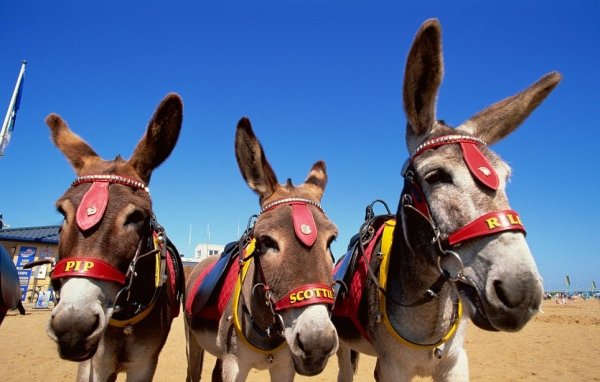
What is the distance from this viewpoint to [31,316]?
847 inches

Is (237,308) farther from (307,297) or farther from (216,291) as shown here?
(307,297)

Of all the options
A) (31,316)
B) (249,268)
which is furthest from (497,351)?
(31,316)

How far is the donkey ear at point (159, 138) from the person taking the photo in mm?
3500

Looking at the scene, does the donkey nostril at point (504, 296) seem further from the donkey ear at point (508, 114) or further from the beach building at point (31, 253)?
the beach building at point (31, 253)

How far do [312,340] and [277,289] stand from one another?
0.61m

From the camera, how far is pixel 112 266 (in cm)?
265

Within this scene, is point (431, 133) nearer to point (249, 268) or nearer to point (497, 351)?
point (249, 268)

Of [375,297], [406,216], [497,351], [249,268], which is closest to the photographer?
[406,216]

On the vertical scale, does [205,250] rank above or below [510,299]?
above

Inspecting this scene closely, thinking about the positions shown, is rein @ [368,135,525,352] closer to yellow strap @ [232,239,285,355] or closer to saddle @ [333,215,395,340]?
saddle @ [333,215,395,340]

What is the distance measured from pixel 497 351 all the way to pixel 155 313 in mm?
15798

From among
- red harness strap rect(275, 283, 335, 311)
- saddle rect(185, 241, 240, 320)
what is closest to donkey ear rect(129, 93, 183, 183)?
saddle rect(185, 241, 240, 320)

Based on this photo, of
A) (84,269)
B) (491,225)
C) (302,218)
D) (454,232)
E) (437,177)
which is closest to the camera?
(491,225)

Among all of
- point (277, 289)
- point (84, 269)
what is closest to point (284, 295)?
point (277, 289)
